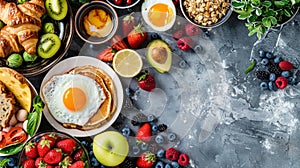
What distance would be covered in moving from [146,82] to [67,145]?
534 mm

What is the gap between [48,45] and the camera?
298 centimetres

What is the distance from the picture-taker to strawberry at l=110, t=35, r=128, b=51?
310cm

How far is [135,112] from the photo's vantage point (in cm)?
314

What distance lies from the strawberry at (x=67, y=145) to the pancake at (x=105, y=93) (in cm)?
16

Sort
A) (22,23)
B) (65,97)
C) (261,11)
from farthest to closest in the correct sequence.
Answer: (65,97) → (22,23) → (261,11)

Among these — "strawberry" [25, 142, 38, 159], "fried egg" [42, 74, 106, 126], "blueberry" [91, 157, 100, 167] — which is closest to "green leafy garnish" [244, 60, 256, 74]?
"fried egg" [42, 74, 106, 126]

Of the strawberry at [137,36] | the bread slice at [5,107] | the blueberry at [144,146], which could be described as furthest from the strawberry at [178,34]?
the bread slice at [5,107]

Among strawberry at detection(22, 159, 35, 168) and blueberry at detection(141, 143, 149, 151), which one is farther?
blueberry at detection(141, 143, 149, 151)

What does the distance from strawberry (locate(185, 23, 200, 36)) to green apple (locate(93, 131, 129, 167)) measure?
667 mm

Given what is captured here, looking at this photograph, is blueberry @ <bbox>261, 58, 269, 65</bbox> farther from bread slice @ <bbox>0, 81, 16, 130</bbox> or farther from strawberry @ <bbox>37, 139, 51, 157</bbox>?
bread slice @ <bbox>0, 81, 16, 130</bbox>

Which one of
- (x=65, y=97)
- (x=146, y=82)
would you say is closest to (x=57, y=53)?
(x=65, y=97)

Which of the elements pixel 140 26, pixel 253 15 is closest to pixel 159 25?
pixel 140 26

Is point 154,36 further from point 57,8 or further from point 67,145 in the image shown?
point 67,145

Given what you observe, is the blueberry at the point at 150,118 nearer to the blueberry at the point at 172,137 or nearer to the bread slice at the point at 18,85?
the blueberry at the point at 172,137
